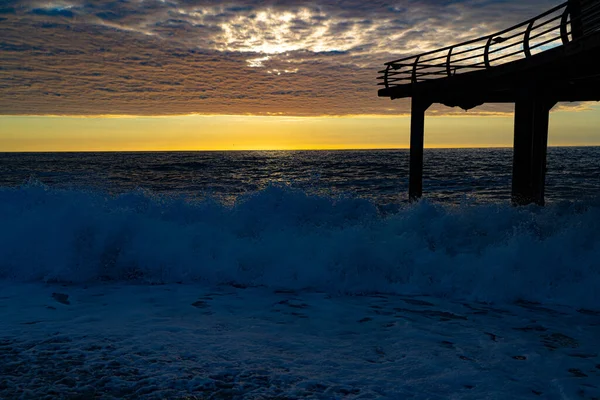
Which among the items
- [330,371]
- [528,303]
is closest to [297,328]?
[330,371]

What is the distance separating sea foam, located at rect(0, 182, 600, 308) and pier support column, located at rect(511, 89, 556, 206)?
53 centimetres

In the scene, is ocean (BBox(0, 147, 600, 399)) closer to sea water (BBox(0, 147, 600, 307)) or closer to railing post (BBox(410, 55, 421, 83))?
sea water (BBox(0, 147, 600, 307))

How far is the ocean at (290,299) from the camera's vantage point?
4082 mm

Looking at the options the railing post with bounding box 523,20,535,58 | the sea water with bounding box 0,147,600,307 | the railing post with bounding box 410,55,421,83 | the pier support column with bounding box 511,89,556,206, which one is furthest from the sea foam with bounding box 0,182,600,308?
the railing post with bounding box 410,55,421,83

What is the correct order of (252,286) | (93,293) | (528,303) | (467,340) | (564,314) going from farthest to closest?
1. (252,286)
2. (93,293)
3. (528,303)
4. (564,314)
5. (467,340)

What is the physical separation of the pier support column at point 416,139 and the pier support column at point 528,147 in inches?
135

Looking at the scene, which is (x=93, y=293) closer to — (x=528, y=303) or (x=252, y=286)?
(x=252, y=286)

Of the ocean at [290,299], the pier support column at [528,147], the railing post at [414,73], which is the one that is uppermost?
the railing post at [414,73]

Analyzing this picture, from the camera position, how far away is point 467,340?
520 cm

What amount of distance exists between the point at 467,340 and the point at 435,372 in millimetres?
1155

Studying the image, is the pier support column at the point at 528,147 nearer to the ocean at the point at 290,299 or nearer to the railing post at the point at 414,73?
the ocean at the point at 290,299

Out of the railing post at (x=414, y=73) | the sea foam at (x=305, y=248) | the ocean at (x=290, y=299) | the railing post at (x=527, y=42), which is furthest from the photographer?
the railing post at (x=414, y=73)

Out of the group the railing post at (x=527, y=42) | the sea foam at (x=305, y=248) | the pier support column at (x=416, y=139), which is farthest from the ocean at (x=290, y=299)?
the railing post at (x=527, y=42)

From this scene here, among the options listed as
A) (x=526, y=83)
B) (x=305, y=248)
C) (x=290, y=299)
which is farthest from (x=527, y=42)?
(x=290, y=299)
